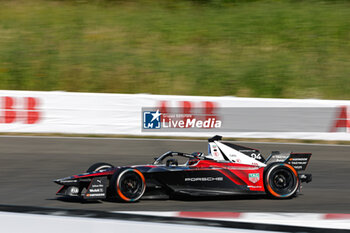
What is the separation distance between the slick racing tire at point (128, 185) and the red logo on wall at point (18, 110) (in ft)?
26.5

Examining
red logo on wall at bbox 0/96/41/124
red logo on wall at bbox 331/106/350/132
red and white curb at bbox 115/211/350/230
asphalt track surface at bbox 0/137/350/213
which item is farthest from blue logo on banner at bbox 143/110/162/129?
red and white curb at bbox 115/211/350/230

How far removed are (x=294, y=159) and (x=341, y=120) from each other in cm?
684

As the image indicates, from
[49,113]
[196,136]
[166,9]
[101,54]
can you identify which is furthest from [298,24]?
[49,113]

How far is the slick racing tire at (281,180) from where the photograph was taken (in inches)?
321

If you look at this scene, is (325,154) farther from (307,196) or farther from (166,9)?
(166,9)

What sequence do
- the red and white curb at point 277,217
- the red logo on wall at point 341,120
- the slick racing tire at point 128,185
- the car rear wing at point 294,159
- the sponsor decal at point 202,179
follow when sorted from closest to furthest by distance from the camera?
the red and white curb at point 277,217 < the slick racing tire at point 128,185 < the sponsor decal at point 202,179 < the car rear wing at point 294,159 < the red logo on wall at point 341,120

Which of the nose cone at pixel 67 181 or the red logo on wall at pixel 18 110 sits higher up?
the red logo on wall at pixel 18 110

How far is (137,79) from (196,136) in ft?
23.4

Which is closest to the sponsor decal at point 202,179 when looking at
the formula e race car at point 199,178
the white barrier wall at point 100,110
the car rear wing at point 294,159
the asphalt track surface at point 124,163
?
the formula e race car at point 199,178

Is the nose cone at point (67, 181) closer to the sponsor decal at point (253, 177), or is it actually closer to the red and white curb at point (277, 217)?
the red and white curb at point (277, 217)

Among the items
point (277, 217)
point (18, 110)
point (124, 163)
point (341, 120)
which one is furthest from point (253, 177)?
point (18, 110)

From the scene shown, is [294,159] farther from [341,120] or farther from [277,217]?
[341,120]

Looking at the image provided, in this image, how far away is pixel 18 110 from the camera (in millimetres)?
15188

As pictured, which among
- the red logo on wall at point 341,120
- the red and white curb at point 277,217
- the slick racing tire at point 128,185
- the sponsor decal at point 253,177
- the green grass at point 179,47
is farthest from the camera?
the green grass at point 179,47
